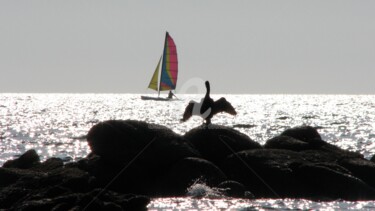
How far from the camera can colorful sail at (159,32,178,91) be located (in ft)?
260

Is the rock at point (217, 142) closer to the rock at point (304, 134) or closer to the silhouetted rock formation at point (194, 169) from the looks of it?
the silhouetted rock formation at point (194, 169)

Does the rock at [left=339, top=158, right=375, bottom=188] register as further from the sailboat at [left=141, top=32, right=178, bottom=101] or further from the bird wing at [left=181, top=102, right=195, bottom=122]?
the sailboat at [left=141, top=32, right=178, bottom=101]

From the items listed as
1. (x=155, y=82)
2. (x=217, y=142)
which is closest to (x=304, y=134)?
(x=217, y=142)

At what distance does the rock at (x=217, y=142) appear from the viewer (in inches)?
893

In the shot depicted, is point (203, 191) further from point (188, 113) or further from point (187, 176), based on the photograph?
point (188, 113)

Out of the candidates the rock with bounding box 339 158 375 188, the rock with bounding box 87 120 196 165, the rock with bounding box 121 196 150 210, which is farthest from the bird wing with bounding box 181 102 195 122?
the rock with bounding box 121 196 150 210

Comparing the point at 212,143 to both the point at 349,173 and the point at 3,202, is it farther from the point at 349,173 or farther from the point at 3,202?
the point at 3,202

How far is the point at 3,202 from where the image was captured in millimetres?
17672

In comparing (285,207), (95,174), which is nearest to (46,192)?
(95,174)

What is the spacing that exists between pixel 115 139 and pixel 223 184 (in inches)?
162

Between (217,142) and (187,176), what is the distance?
110 inches

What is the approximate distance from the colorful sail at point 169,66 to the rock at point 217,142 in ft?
184

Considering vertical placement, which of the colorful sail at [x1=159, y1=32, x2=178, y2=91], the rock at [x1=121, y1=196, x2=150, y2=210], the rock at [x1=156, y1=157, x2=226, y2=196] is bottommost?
the rock at [x1=121, y1=196, x2=150, y2=210]

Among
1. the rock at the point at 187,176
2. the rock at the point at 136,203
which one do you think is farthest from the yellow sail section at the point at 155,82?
the rock at the point at 136,203
